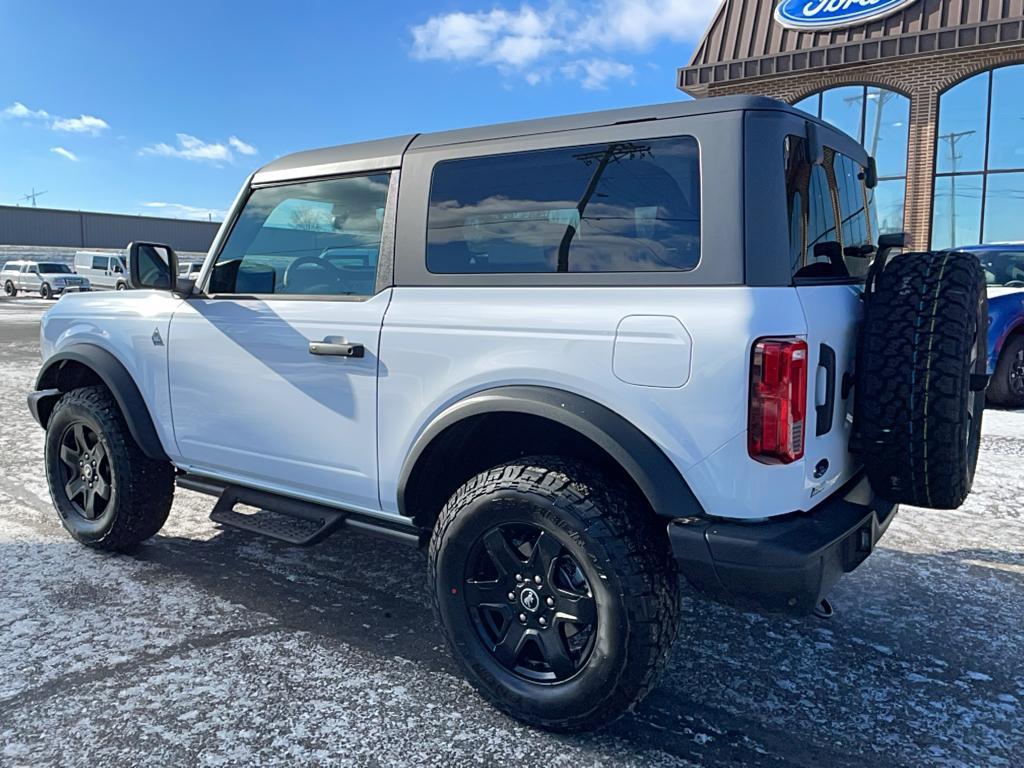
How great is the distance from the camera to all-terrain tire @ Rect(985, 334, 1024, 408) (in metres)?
7.51

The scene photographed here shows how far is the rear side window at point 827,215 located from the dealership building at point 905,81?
45.9ft

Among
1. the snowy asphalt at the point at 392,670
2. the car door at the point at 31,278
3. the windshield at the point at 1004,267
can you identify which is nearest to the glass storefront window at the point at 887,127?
the windshield at the point at 1004,267

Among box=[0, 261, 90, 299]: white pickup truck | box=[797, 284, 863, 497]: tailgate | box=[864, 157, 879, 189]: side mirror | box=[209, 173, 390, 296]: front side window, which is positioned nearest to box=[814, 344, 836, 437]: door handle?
box=[797, 284, 863, 497]: tailgate

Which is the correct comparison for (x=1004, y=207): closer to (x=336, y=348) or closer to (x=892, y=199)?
(x=892, y=199)

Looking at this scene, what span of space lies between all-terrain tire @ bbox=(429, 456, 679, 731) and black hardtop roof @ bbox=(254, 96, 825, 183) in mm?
1121

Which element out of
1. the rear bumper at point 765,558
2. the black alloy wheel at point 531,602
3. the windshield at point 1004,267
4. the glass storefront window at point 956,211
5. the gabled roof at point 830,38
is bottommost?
the black alloy wheel at point 531,602

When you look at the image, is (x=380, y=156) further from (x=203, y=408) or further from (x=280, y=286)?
(x=203, y=408)

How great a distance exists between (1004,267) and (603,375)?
725 cm

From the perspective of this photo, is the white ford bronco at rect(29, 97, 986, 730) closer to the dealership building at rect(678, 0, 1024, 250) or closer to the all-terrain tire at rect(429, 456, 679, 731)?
the all-terrain tire at rect(429, 456, 679, 731)

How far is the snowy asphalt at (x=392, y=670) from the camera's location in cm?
242

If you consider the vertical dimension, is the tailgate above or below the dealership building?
below

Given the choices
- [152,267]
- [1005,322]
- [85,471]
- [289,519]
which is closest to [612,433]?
[289,519]

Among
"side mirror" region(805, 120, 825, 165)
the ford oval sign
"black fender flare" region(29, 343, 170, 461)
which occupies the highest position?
the ford oval sign

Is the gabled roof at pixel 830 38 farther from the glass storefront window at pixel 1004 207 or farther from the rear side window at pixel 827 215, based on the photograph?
the rear side window at pixel 827 215
